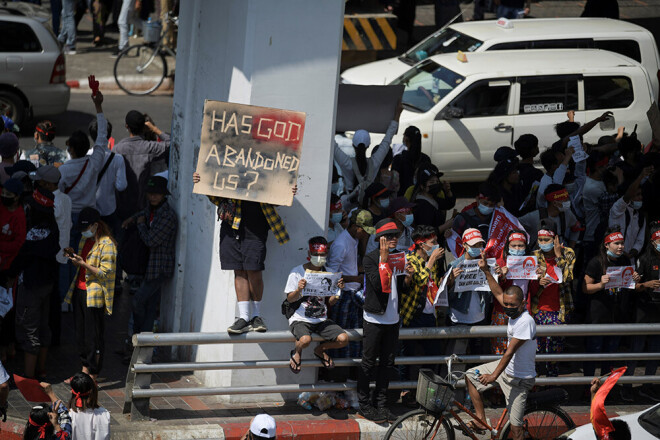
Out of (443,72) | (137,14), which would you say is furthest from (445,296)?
(137,14)

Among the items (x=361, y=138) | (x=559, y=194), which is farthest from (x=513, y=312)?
(x=361, y=138)

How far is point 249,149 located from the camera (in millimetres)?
8953

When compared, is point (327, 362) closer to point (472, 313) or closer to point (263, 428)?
point (472, 313)

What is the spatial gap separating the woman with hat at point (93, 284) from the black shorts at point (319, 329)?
1.74m

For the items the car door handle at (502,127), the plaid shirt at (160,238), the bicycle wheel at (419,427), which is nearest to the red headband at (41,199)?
the plaid shirt at (160,238)

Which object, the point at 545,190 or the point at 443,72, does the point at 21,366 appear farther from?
the point at 443,72

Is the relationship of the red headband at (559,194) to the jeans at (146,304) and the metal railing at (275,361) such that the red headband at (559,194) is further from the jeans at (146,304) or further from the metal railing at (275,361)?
the jeans at (146,304)

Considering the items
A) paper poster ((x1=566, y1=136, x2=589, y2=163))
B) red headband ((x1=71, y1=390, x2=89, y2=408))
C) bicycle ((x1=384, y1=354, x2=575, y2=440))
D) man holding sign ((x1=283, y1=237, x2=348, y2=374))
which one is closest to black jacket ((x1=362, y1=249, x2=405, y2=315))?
man holding sign ((x1=283, y1=237, x2=348, y2=374))

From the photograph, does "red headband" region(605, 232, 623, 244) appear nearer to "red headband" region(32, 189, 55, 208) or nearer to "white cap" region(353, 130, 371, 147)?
"white cap" region(353, 130, 371, 147)

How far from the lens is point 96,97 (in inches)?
405

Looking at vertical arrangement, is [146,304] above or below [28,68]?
below

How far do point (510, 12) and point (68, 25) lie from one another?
8979mm

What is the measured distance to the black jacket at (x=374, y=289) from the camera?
8.54 m

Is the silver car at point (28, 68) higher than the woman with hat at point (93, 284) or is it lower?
higher
